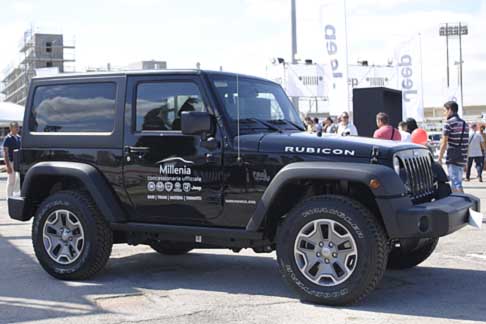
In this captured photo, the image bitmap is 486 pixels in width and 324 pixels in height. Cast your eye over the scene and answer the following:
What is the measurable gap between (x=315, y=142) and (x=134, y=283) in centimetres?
230

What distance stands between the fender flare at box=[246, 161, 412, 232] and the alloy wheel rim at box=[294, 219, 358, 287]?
0.36 meters

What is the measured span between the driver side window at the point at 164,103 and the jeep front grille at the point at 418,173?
1.86 metres

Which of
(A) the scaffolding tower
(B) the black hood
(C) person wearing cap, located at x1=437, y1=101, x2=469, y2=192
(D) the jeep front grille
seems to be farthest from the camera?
(A) the scaffolding tower

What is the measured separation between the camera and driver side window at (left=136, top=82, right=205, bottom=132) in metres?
6.18

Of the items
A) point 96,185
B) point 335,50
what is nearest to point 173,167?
point 96,185

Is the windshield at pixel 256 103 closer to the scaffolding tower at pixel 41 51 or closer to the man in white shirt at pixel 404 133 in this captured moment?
the man in white shirt at pixel 404 133

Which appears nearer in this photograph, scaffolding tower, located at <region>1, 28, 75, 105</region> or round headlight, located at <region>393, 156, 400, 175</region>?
A: round headlight, located at <region>393, 156, 400, 175</region>

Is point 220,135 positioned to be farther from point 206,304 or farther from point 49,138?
point 49,138

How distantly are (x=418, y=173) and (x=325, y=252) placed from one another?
1160 mm

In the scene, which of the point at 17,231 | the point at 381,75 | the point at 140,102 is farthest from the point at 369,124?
the point at 381,75

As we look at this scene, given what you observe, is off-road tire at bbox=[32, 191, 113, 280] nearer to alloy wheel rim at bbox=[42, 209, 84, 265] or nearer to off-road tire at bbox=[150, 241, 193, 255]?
alloy wheel rim at bbox=[42, 209, 84, 265]

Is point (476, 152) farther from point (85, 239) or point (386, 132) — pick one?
point (85, 239)

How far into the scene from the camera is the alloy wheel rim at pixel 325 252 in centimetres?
542

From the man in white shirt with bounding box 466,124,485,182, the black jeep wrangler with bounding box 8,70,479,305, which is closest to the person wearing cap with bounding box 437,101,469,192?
the black jeep wrangler with bounding box 8,70,479,305
